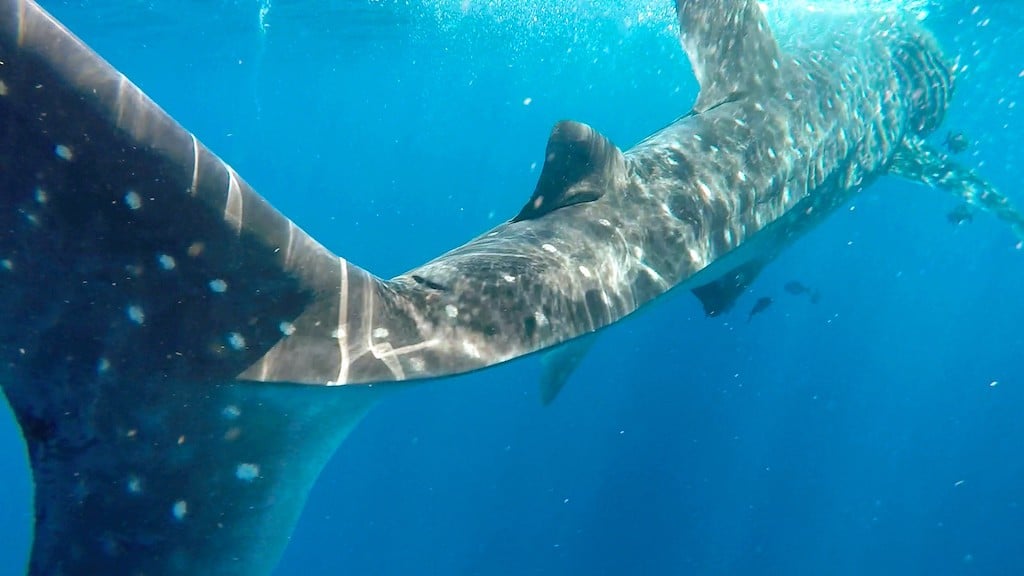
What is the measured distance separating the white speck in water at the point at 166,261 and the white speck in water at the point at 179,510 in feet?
3.22

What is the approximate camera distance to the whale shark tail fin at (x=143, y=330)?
2150 millimetres

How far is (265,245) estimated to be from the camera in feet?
8.32

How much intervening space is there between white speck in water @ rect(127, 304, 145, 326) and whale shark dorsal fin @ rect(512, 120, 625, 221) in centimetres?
223

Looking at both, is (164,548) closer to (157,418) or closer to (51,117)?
(157,418)

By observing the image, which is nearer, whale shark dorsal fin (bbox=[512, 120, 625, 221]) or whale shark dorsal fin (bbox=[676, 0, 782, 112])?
whale shark dorsal fin (bbox=[512, 120, 625, 221])

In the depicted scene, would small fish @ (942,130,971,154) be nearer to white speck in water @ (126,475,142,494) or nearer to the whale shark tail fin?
the whale shark tail fin

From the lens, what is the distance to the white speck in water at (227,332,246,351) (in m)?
2.63

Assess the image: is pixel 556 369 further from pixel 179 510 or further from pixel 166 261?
pixel 166 261

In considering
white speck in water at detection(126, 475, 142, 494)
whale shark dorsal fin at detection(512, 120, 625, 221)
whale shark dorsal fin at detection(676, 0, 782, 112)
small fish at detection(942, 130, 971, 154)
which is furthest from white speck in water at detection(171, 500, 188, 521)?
small fish at detection(942, 130, 971, 154)

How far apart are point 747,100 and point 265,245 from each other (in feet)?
16.0

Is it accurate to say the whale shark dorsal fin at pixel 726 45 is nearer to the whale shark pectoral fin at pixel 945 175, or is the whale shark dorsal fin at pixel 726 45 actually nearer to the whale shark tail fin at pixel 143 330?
the whale shark pectoral fin at pixel 945 175

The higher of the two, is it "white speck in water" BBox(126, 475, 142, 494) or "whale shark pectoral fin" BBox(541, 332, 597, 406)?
"whale shark pectoral fin" BBox(541, 332, 597, 406)

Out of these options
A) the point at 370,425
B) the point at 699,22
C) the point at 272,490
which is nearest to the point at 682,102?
the point at 370,425

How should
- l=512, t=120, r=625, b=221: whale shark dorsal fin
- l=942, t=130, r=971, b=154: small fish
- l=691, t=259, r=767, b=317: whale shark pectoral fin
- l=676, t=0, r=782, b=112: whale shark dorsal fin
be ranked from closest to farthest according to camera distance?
l=512, t=120, r=625, b=221: whale shark dorsal fin
l=676, t=0, r=782, b=112: whale shark dorsal fin
l=691, t=259, r=767, b=317: whale shark pectoral fin
l=942, t=130, r=971, b=154: small fish
